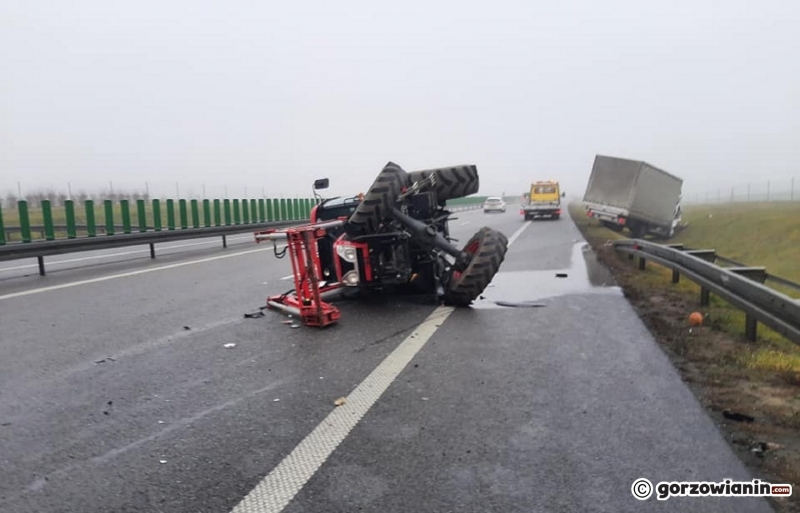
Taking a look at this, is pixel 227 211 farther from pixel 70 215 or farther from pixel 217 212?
pixel 70 215

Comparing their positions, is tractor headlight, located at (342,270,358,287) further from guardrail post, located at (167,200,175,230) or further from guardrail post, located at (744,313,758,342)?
guardrail post, located at (167,200,175,230)

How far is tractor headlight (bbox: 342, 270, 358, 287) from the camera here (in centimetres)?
781

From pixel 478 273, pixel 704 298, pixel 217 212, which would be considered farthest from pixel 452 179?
pixel 217 212

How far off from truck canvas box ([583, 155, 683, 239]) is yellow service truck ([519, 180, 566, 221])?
30.4 feet

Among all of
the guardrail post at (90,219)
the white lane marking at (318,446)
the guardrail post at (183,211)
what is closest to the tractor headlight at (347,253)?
the white lane marking at (318,446)

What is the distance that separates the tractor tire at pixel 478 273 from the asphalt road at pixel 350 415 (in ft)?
0.89

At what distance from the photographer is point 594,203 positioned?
26531 mm

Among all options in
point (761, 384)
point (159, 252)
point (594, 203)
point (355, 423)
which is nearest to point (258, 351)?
point (355, 423)

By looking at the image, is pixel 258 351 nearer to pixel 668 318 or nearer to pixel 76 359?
pixel 76 359

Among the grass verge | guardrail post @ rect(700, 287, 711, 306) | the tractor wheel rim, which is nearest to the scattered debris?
the grass verge

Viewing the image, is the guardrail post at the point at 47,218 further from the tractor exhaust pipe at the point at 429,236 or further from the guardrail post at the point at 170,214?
the tractor exhaust pipe at the point at 429,236

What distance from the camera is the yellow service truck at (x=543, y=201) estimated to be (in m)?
36.0

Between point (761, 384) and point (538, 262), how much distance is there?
8758mm

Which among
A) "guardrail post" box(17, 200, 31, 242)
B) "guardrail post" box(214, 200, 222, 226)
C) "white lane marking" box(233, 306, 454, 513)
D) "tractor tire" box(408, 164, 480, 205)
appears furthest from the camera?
"guardrail post" box(214, 200, 222, 226)
